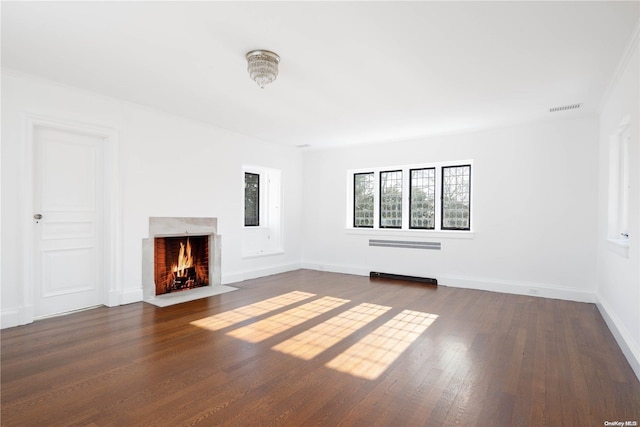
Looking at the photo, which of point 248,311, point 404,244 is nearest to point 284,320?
point 248,311

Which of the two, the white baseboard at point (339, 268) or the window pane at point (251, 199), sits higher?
the window pane at point (251, 199)

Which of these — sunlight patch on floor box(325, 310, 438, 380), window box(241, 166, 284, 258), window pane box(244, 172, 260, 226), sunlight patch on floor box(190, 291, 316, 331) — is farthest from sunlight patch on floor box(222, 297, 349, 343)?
window pane box(244, 172, 260, 226)

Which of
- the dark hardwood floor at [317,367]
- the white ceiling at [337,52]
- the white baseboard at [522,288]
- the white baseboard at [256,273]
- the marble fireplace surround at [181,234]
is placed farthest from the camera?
the white baseboard at [256,273]

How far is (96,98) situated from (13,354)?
3001 millimetres

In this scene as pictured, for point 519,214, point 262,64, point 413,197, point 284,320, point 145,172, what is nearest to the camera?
point 262,64

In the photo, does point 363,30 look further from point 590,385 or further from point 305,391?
point 590,385

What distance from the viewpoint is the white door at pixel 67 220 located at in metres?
3.95

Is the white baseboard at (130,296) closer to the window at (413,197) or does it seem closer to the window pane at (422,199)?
the window at (413,197)

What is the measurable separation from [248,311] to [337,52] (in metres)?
3.15

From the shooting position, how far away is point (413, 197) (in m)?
6.63

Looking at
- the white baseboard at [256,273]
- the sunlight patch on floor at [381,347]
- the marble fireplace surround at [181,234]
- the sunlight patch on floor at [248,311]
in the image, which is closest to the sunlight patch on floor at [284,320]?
the sunlight patch on floor at [248,311]

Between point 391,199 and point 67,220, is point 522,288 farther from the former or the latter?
point 67,220

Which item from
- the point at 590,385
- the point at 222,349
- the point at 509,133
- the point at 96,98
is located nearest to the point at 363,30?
the point at 222,349

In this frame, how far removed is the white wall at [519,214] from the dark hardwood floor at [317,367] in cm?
86
